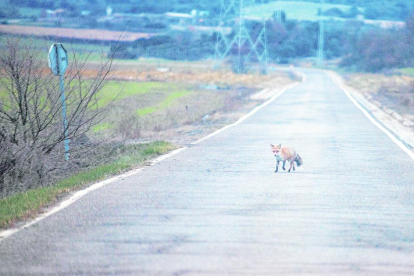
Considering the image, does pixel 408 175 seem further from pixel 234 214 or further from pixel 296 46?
pixel 296 46

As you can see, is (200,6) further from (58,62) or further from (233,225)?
(233,225)

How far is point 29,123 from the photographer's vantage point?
12445 millimetres

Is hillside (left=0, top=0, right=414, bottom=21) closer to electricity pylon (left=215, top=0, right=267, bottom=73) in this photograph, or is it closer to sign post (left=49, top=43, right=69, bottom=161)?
electricity pylon (left=215, top=0, right=267, bottom=73)

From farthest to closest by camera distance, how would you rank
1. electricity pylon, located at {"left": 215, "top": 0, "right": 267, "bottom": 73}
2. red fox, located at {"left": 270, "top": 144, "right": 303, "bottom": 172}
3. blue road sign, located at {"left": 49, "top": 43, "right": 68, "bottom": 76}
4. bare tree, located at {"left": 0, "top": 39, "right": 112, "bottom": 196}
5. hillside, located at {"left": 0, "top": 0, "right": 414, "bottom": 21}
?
electricity pylon, located at {"left": 215, "top": 0, "right": 267, "bottom": 73}, hillside, located at {"left": 0, "top": 0, "right": 414, "bottom": 21}, blue road sign, located at {"left": 49, "top": 43, "right": 68, "bottom": 76}, bare tree, located at {"left": 0, "top": 39, "right": 112, "bottom": 196}, red fox, located at {"left": 270, "top": 144, "right": 303, "bottom": 172}

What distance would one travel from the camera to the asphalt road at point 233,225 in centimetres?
579

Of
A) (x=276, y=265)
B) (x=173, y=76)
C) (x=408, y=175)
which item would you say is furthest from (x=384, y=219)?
(x=173, y=76)

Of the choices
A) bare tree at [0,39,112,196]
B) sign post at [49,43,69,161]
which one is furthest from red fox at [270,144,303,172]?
sign post at [49,43,69,161]

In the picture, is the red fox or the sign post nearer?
the red fox

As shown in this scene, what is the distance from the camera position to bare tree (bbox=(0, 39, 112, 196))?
38.4 ft

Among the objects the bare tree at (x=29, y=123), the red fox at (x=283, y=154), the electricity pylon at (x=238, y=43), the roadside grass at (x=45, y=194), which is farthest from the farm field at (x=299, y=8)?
the red fox at (x=283, y=154)

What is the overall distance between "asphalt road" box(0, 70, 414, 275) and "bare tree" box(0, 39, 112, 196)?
2074 mm

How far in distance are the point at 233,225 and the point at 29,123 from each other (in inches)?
257

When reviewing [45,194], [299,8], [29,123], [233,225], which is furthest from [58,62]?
[299,8]

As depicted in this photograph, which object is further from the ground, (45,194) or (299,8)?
(299,8)
